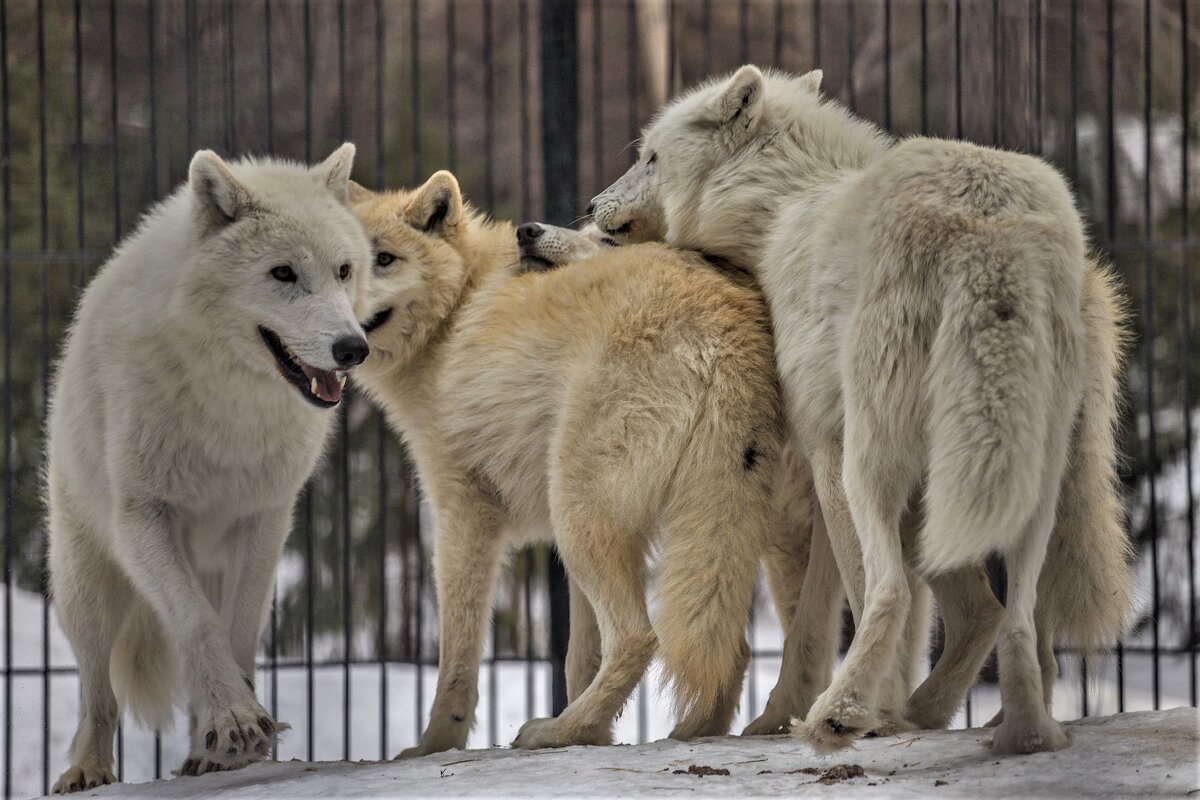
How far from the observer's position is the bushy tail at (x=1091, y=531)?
3648mm

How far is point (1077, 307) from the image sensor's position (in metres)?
3.41

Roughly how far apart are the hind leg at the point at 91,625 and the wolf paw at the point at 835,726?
7.77ft

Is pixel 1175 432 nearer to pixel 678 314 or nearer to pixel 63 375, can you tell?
pixel 678 314

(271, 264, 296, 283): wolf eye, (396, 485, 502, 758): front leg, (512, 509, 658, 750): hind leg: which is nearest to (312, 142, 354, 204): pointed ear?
(271, 264, 296, 283): wolf eye

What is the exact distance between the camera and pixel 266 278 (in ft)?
13.1

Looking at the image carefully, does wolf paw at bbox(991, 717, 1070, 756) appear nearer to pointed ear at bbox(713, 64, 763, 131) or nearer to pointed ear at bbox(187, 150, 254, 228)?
pointed ear at bbox(713, 64, 763, 131)

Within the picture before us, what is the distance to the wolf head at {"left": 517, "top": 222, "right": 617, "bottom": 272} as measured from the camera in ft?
15.2

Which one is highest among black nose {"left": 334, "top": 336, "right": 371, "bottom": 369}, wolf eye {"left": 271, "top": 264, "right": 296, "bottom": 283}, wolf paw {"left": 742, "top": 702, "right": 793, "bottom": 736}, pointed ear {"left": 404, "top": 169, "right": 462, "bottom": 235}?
pointed ear {"left": 404, "top": 169, "right": 462, "bottom": 235}

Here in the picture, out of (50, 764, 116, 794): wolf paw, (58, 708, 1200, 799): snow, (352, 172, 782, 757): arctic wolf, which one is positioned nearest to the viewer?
(58, 708, 1200, 799): snow

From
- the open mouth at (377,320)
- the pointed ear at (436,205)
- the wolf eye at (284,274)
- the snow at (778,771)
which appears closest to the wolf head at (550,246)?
the pointed ear at (436,205)

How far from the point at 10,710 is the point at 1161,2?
1089 centimetres

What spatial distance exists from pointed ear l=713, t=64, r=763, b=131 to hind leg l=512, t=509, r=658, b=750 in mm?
1380

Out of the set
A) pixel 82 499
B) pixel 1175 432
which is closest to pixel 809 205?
pixel 82 499

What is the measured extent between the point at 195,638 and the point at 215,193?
4.34 feet
